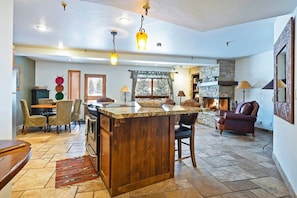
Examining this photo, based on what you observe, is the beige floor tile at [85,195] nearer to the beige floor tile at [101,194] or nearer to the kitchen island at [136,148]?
the beige floor tile at [101,194]

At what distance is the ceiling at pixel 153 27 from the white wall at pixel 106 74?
2.60 metres

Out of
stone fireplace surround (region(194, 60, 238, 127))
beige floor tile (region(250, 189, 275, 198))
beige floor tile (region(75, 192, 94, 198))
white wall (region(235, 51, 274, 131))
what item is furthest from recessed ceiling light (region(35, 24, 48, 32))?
white wall (region(235, 51, 274, 131))

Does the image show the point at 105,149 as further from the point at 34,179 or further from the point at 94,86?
the point at 94,86

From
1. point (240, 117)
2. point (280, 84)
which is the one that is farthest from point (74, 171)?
point (240, 117)

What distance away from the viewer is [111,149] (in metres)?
2.24

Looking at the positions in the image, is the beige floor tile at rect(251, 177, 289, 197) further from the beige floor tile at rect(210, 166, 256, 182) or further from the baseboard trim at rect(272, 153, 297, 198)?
the beige floor tile at rect(210, 166, 256, 182)

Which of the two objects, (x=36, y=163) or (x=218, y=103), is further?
(x=218, y=103)

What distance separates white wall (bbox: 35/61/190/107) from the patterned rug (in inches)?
210

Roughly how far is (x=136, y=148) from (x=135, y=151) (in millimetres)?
37

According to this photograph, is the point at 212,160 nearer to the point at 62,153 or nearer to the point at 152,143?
the point at 152,143

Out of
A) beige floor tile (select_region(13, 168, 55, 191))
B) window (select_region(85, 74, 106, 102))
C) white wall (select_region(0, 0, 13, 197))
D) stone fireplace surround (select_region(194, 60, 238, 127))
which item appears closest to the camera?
white wall (select_region(0, 0, 13, 197))

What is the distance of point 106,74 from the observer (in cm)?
862

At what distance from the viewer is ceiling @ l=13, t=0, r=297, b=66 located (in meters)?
2.35

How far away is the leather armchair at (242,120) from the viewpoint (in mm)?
5380
